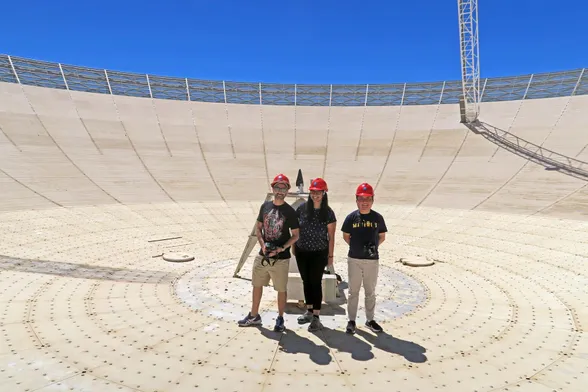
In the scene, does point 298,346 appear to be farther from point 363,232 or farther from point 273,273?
point 363,232

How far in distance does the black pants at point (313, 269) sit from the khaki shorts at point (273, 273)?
239 millimetres

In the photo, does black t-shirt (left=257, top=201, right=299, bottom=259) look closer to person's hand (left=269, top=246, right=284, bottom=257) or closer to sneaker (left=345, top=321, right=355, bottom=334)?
person's hand (left=269, top=246, right=284, bottom=257)

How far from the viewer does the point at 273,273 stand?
5.34 meters

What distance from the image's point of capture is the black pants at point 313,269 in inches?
211

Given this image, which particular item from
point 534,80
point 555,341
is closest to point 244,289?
point 555,341

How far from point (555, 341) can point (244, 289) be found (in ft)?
17.2

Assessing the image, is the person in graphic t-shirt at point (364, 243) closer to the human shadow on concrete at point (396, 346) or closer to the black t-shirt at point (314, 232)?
the human shadow on concrete at point (396, 346)

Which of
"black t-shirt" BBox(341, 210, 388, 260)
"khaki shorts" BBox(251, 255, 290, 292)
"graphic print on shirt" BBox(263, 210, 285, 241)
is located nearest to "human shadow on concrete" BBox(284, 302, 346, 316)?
"khaki shorts" BBox(251, 255, 290, 292)

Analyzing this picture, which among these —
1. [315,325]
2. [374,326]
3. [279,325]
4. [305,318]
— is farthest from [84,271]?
[374,326]

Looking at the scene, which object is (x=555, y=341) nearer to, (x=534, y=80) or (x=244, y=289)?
(x=244, y=289)

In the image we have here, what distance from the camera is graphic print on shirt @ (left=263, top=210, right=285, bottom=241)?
17.1 ft

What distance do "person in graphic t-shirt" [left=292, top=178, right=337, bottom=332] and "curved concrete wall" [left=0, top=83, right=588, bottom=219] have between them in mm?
11231

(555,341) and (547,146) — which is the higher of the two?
(547,146)

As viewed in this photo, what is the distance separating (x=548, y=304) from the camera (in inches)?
263
